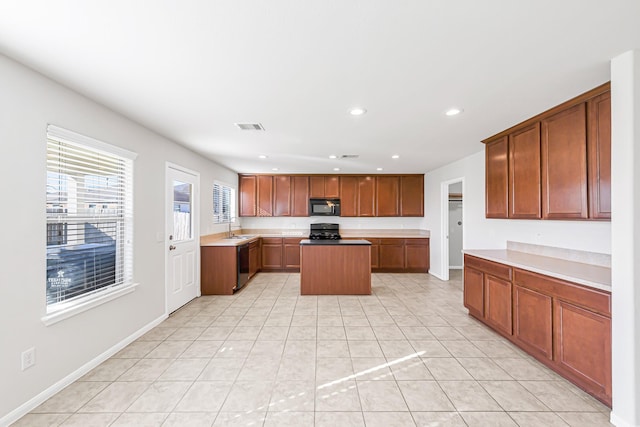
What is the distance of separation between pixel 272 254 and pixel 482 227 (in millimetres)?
4446

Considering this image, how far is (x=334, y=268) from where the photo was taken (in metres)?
4.88

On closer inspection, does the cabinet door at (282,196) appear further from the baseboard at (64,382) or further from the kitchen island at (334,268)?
the baseboard at (64,382)

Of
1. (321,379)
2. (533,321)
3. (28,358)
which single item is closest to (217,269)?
(28,358)

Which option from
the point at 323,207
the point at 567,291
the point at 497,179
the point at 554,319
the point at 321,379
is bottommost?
the point at 321,379

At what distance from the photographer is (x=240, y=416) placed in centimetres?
188

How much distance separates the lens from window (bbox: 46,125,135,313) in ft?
7.12

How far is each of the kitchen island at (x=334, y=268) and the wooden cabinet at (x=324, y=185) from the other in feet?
7.13

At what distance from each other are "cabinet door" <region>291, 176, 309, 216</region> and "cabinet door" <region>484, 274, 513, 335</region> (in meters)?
4.37

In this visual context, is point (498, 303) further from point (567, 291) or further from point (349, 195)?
point (349, 195)

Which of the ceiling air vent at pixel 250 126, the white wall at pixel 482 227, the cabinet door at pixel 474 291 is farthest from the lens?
the cabinet door at pixel 474 291

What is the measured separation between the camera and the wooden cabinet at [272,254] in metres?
6.61

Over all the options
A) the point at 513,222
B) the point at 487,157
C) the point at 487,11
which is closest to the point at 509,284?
Answer: the point at 513,222

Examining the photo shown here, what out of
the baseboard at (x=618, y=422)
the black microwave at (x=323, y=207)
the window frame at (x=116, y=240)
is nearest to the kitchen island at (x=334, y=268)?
the black microwave at (x=323, y=207)

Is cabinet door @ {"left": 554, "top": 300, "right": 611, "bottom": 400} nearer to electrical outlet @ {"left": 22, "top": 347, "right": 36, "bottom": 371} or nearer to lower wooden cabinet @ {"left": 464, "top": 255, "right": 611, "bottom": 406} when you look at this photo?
lower wooden cabinet @ {"left": 464, "top": 255, "right": 611, "bottom": 406}
